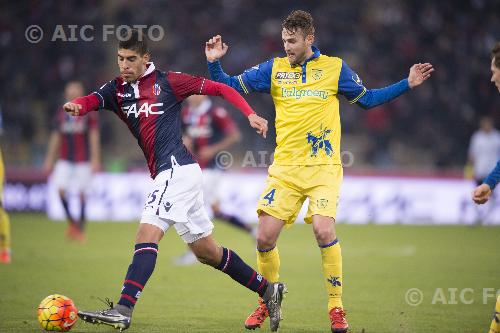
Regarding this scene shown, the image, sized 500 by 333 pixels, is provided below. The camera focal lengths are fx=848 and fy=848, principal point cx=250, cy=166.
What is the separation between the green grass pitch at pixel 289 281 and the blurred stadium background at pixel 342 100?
1979 millimetres

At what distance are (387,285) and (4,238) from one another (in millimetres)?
5018

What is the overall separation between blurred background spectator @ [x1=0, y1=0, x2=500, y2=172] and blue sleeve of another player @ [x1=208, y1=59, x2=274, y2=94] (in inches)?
476

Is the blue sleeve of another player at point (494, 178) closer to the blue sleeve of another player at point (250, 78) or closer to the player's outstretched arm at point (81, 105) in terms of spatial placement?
the blue sleeve of another player at point (250, 78)

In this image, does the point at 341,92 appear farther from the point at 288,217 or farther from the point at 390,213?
the point at 390,213

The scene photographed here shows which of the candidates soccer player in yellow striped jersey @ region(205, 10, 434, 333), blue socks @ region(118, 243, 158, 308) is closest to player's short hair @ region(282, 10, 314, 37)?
soccer player in yellow striped jersey @ region(205, 10, 434, 333)

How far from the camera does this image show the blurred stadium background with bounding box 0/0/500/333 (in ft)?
58.8

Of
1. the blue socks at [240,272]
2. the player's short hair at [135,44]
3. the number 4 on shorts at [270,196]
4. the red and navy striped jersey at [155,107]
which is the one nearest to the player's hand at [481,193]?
the number 4 on shorts at [270,196]

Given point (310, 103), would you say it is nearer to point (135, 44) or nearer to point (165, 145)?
point (165, 145)

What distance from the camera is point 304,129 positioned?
7066 millimetres

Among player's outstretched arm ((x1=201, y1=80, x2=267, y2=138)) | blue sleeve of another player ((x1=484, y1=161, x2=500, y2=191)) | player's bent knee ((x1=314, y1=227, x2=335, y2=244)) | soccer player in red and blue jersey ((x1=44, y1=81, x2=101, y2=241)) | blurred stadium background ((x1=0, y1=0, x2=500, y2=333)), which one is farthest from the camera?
blurred stadium background ((x1=0, y1=0, x2=500, y2=333))

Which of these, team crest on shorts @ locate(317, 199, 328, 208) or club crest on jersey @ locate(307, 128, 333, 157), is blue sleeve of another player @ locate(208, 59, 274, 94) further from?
team crest on shorts @ locate(317, 199, 328, 208)

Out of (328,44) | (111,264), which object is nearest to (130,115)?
(111,264)

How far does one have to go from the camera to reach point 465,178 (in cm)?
1795

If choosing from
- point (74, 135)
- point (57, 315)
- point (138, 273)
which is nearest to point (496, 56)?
point (138, 273)
